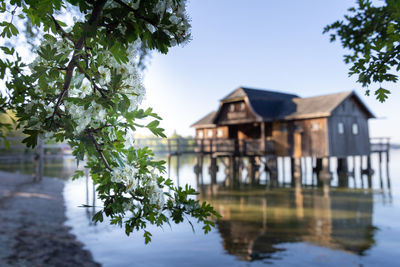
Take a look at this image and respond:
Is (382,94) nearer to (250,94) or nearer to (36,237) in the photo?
(36,237)

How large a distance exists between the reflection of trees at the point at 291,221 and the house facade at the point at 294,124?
6.68 meters

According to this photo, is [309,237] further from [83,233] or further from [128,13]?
[128,13]

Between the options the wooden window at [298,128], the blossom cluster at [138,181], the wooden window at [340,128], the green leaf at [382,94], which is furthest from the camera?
the wooden window at [298,128]

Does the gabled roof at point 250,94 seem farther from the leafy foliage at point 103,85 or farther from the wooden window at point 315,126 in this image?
the leafy foliage at point 103,85

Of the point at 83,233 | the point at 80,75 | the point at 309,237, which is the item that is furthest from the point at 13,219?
the point at 80,75

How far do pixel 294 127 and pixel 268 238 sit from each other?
17.0 meters

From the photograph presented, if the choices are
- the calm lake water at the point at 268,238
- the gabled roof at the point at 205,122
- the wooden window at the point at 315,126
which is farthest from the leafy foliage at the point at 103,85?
the gabled roof at the point at 205,122

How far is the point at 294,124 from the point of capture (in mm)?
24812

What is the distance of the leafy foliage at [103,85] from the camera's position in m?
1.66

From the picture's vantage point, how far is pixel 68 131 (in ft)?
6.24

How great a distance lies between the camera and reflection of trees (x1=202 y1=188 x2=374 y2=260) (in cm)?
838

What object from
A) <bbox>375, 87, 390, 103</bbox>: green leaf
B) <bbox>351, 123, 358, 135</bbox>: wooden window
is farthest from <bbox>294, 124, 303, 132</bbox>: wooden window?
<bbox>375, 87, 390, 103</bbox>: green leaf

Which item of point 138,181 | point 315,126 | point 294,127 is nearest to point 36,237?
point 138,181

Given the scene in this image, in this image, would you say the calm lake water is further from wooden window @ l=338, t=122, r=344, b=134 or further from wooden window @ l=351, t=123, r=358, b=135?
wooden window @ l=351, t=123, r=358, b=135
